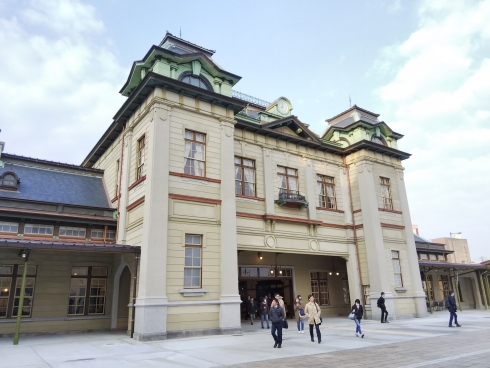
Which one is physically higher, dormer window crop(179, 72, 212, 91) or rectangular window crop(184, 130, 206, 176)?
dormer window crop(179, 72, 212, 91)

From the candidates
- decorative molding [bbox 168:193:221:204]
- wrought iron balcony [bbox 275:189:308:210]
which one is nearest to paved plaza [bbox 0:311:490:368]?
decorative molding [bbox 168:193:221:204]

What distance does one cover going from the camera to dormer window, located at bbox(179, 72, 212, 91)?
17.5 meters

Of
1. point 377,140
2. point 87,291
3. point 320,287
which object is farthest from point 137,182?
point 377,140

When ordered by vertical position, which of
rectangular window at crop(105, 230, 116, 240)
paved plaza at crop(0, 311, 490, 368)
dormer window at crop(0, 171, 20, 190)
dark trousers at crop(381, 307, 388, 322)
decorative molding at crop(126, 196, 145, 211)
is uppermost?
dormer window at crop(0, 171, 20, 190)

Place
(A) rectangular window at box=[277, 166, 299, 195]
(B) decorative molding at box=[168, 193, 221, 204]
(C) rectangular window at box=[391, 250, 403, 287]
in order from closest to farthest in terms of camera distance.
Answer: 1. (B) decorative molding at box=[168, 193, 221, 204]
2. (A) rectangular window at box=[277, 166, 299, 195]
3. (C) rectangular window at box=[391, 250, 403, 287]

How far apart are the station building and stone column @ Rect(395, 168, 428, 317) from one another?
0.11m

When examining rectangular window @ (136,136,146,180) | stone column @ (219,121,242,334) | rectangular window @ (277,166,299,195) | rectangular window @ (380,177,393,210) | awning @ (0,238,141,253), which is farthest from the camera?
rectangular window @ (380,177,393,210)

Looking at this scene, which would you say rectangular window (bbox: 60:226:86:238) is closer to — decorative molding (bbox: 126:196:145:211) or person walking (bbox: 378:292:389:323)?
decorative molding (bbox: 126:196:145:211)

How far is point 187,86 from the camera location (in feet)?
55.5

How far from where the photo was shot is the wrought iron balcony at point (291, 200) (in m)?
20.1

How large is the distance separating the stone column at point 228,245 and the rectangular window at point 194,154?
0.95 metres

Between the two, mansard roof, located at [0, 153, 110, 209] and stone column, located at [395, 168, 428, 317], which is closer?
mansard roof, located at [0, 153, 110, 209]

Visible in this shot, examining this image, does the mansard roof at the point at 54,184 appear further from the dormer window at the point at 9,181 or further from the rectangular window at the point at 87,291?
the rectangular window at the point at 87,291

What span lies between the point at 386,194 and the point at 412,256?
420 centimetres
